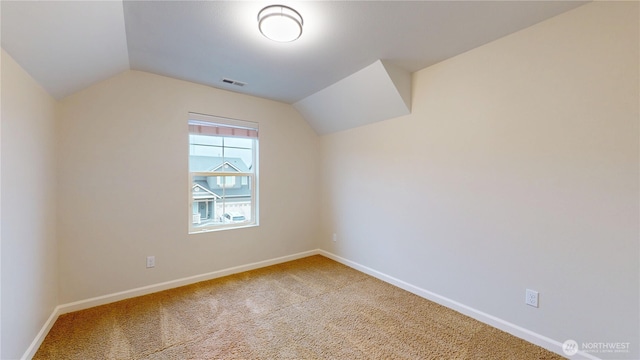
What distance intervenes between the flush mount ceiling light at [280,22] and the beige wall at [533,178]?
1.54 meters

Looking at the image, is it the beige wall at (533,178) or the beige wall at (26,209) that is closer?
the beige wall at (26,209)

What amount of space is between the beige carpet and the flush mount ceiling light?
232 cm

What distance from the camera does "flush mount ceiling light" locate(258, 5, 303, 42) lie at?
5.67 feet

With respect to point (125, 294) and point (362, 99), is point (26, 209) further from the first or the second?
point (362, 99)

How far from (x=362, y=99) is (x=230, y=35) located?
5.20 ft

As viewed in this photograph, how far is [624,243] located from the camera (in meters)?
1.61

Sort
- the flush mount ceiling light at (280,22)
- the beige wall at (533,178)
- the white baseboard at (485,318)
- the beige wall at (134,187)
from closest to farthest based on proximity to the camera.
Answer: the beige wall at (533,178) → the flush mount ceiling light at (280,22) → the white baseboard at (485,318) → the beige wall at (134,187)

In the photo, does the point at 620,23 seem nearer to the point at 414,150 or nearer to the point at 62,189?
the point at 414,150

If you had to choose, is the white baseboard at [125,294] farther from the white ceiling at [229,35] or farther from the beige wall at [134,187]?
the white ceiling at [229,35]

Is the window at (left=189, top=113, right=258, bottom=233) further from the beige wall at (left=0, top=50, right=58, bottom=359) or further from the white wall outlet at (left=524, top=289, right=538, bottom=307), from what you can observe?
the white wall outlet at (left=524, top=289, right=538, bottom=307)

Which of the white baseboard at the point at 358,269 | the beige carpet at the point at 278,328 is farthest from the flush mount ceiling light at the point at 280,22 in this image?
the white baseboard at the point at 358,269

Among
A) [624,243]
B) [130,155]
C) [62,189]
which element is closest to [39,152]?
[62,189]

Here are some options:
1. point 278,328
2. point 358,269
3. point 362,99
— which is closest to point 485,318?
point 358,269

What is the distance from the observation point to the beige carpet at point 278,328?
186 centimetres
